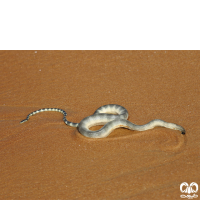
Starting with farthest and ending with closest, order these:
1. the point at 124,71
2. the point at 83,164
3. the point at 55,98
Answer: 1. the point at 124,71
2. the point at 55,98
3. the point at 83,164

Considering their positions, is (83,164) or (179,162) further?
(83,164)

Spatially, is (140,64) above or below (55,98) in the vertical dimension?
above

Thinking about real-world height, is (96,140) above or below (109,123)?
below

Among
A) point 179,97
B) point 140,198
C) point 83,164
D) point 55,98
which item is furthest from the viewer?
point 55,98

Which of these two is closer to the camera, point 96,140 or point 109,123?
point 96,140

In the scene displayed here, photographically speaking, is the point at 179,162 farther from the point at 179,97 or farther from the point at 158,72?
the point at 158,72

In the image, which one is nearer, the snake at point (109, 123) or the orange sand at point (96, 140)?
the orange sand at point (96, 140)

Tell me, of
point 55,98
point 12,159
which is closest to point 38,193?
point 12,159

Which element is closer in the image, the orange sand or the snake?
the orange sand
